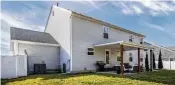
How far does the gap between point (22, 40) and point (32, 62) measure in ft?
7.10

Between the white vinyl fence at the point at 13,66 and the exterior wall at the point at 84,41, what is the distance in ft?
15.7

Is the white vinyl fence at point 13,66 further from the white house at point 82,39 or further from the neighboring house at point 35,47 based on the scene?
the white house at point 82,39

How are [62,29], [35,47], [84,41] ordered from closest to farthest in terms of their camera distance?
[35,47] → [84,41] → [62,29]

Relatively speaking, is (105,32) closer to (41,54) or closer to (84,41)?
(84,41)

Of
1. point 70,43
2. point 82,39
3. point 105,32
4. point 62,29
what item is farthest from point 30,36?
point 105,32

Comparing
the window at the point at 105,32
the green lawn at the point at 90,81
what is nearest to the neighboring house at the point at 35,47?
the green lawn at the point at 90,81

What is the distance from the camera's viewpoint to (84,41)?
68.6 ft

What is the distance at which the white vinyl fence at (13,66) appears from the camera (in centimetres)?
1552

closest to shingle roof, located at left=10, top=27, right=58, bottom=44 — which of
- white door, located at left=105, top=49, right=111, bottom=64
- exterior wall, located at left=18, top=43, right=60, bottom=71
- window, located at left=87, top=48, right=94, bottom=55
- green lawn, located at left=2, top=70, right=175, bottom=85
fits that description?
exterior wall, located at left=18, top=43, right=60, bottom=71

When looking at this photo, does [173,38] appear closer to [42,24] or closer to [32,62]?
[42,24]

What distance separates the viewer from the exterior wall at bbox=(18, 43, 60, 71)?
1892cm

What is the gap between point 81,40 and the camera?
67.6ft

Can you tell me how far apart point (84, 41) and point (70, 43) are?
1734 millimetres

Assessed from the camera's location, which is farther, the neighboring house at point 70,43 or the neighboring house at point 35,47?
the neighboring house at point 70,43
